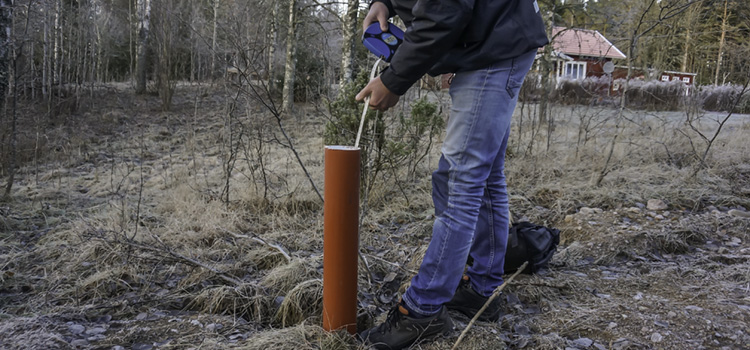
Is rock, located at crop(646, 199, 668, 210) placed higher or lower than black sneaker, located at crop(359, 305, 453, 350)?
higher

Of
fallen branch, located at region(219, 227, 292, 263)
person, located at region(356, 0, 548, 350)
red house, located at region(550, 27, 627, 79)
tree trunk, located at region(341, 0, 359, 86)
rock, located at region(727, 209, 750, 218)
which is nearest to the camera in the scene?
person, located at region(356, 0, 548, 350)

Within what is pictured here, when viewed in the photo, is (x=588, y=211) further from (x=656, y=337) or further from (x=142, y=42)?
(x=142, y=42)

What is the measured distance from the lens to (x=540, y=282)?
2.56 m

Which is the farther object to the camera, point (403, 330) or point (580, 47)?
point (580, 47)

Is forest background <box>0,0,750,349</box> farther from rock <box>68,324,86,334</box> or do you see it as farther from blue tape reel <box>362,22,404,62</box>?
blue tape reel <box>362,22,404,62</box>

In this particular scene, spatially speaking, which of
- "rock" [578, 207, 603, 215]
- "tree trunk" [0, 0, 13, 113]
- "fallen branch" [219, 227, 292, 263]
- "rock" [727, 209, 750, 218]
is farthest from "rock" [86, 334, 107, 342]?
"rock" [727, 209, 750, 218]

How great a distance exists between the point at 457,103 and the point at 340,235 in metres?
0.67

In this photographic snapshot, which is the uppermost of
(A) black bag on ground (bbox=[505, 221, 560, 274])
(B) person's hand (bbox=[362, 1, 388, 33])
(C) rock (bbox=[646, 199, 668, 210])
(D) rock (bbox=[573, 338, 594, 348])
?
(B) person's hand (bbox=[362, 1, 388, 33])

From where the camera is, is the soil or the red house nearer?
the soil

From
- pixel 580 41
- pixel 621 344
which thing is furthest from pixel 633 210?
pixel 580 41

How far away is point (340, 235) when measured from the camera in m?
1.76

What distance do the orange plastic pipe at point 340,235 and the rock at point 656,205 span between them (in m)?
3.32

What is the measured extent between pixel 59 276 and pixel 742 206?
522 centimetres

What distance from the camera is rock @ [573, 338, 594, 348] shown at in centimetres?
200
